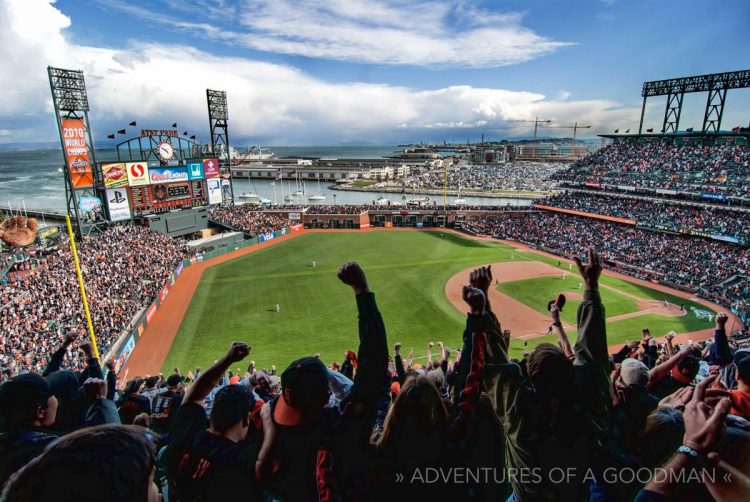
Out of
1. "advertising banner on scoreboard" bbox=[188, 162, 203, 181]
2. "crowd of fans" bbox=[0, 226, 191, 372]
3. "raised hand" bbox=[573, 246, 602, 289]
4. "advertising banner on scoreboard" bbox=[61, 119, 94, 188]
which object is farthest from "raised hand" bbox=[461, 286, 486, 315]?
"advertising banner on scoreboard" bbox=[188, 162, 203, 181]

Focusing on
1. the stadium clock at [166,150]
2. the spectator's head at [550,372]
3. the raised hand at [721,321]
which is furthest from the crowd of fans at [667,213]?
the stadium clock at [166,150]

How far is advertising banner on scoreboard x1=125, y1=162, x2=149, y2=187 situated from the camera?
36247 mm

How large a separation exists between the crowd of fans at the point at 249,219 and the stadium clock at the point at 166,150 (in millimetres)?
10182

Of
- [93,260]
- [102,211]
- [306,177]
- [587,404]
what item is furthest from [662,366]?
[306,177]

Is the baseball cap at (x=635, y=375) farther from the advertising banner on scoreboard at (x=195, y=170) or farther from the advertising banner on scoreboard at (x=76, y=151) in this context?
the advertising banner on scoreboard at (x=195, y=170)

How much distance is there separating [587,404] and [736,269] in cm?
3643

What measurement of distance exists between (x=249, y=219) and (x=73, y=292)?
90.5ft

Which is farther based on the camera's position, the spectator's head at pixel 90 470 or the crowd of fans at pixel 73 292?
the crowd of fans at pixel 73 292

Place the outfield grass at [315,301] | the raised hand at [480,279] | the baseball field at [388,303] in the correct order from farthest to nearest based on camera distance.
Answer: the baseball field at [388,303] < the outfield grass at [315,301] < the raised hand at [480,279]

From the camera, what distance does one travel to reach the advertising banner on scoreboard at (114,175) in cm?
3478

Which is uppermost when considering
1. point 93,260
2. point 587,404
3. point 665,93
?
point 665,93

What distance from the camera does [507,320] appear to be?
2502 cm

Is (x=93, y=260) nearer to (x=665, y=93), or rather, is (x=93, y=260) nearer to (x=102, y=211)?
(x=102, y=211)

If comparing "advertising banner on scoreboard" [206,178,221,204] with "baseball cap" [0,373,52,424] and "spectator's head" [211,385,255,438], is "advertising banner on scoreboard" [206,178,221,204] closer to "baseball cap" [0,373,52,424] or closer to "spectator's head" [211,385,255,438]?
"baseball cap" [0,373,52,424]
